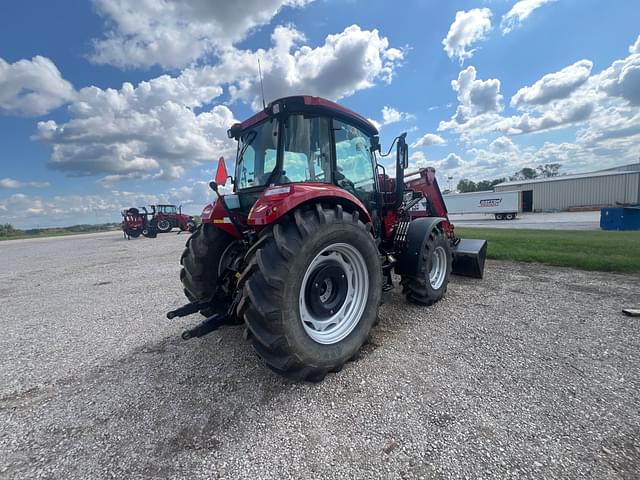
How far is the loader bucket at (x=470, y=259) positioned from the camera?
16.8 ft

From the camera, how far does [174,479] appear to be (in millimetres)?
1491

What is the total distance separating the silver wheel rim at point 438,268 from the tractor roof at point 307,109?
82.8 inches

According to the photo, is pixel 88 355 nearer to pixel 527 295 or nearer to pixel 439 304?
pixel 439 304

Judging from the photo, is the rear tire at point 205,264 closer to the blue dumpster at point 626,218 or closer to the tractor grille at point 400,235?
the tractor grille at point 400,235

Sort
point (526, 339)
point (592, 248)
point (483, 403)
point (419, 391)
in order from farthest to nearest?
point (592, 248), point (526, 339), point (419, 391), point (483, 403)

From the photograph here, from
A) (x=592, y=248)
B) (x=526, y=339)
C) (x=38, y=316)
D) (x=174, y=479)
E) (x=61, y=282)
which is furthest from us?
(x=592, y=248)

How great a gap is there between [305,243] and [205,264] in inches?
58.0

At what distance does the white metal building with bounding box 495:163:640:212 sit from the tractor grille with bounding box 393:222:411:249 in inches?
1657

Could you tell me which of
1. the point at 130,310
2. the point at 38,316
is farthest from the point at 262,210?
the point at 38,316

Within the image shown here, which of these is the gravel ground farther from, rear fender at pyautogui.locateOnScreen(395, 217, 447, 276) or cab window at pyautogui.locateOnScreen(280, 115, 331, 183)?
cab window at pyautogui.locateOnScreen(280, 115, 331, 183)

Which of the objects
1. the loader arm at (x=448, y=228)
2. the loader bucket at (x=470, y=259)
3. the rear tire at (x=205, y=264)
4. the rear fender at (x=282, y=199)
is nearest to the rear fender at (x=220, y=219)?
the rear tire at (x=205, y=264)

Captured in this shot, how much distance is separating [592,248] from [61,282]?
519 inches

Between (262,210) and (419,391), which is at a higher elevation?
(262,210)

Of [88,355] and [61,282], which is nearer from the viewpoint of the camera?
[88,355]
